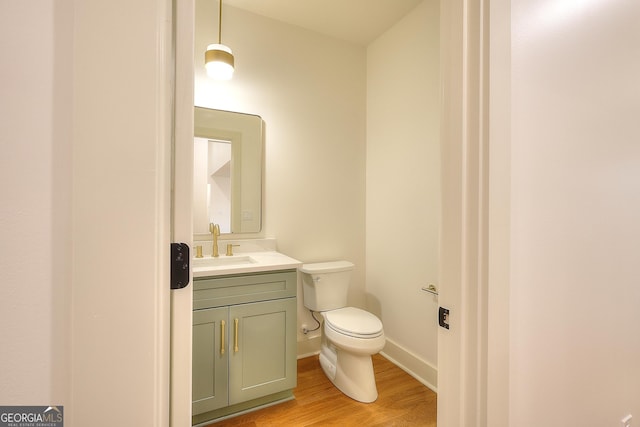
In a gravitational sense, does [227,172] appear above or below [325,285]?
above

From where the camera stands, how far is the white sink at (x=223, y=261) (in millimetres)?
1777

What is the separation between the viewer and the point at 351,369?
70.6 inches

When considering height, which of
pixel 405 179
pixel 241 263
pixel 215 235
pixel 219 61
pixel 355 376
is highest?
pixel 219 61

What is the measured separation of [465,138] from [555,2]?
1.94ft

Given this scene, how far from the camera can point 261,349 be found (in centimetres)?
166

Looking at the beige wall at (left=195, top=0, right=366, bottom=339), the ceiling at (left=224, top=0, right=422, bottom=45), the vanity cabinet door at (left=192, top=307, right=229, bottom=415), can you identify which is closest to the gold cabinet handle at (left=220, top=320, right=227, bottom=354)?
the vanity cabinet door at (left=192, top=307, right=229, bottom=415)

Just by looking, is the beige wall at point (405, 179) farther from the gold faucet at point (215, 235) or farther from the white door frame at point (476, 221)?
the gold faucet at point (215, 235)

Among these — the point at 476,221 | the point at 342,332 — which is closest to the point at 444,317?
the point at 476,221

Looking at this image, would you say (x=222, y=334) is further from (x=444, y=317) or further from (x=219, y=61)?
(x=219, y=61)

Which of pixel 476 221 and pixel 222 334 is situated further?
pixel 222 334

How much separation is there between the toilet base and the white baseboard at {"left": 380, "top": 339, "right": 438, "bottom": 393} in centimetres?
37

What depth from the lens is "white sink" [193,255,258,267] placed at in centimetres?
178

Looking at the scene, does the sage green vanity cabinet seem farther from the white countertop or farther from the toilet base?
the toilet base

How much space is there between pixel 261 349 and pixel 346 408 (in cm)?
64
